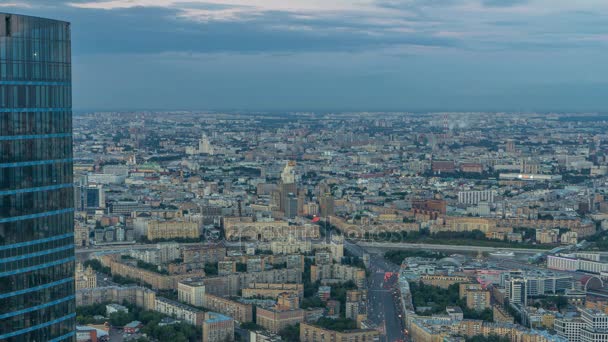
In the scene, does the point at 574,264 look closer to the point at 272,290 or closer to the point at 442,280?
the point at 442,280

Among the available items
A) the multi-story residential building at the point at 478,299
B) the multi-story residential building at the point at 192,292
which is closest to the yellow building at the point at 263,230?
the multi-story residential building at the point at 192,292

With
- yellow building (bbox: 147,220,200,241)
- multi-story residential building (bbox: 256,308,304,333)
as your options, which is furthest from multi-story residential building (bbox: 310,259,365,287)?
yellow building (bbox: 147,220,200,241)

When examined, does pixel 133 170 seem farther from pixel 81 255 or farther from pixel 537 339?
pixel 537 339

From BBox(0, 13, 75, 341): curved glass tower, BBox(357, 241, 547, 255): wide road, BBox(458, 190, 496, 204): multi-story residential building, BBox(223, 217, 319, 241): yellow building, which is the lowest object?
BBox(357, 241, 547, 255): wide road

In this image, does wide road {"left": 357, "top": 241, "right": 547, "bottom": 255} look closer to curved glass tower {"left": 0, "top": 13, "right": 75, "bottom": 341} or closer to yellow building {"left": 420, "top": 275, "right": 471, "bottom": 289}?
yellow building {"left": 420, "top": 275, "right": 471, "bottom": 289}

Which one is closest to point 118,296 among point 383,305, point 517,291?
point 383,305

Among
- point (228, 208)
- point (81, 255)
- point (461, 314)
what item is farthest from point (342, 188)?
point (461, 314)
